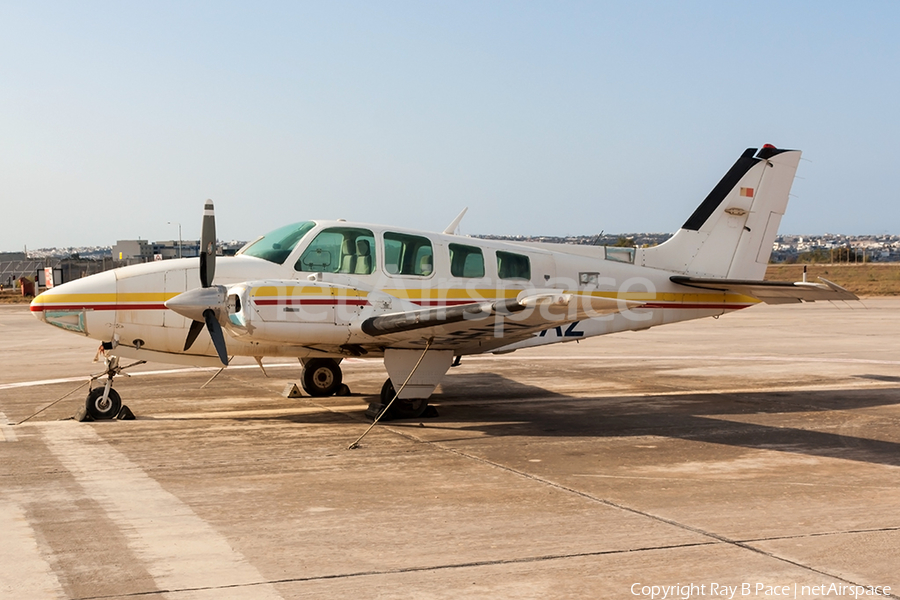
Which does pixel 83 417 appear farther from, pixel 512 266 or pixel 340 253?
pixel 512 266

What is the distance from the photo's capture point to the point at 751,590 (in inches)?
196

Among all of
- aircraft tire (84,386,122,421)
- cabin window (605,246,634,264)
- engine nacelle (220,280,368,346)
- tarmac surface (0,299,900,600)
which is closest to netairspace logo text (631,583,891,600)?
tarmac surface (0,299,900,600)

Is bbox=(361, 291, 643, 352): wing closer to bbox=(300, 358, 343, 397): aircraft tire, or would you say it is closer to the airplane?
the airplane

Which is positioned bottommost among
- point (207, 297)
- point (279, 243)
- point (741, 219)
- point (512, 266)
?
point (207, 297)

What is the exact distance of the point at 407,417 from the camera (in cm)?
1126

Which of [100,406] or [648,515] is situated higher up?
[100,406]

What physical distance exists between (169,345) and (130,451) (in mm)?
2288

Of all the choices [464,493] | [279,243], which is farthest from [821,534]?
[279,243]

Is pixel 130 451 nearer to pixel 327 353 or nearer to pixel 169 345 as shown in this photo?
pixel 169 345

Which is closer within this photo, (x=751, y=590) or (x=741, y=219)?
(x=751, y=590)

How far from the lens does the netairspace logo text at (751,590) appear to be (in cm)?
490

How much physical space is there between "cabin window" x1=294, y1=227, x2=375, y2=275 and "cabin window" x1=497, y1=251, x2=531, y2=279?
6.79 feet

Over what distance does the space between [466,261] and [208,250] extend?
12.3 ft

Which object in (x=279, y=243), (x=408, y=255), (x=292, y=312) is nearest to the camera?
(x=292, y=312)
